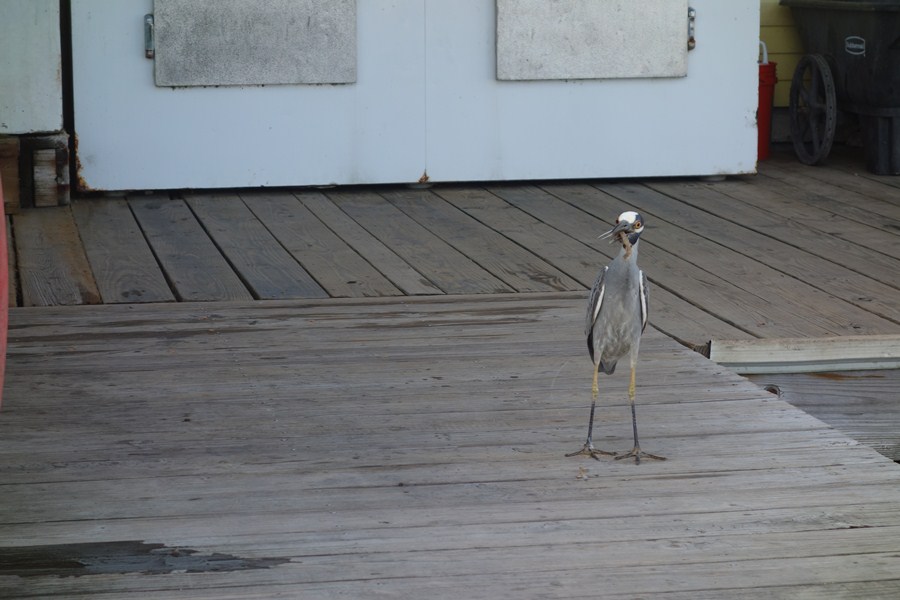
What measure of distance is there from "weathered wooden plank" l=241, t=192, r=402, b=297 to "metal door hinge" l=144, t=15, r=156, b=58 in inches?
29.1

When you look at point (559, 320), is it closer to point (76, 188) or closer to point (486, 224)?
point (486, 224)

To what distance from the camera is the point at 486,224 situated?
527cm

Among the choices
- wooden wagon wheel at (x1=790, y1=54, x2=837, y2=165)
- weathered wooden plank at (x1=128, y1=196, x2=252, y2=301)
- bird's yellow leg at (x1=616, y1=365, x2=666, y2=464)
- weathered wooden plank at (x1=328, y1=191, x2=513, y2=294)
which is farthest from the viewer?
wooden wagon wheel at (x1=790, y1=54, x2=837, y2=165)

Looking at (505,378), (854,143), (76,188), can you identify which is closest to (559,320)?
(505,378)

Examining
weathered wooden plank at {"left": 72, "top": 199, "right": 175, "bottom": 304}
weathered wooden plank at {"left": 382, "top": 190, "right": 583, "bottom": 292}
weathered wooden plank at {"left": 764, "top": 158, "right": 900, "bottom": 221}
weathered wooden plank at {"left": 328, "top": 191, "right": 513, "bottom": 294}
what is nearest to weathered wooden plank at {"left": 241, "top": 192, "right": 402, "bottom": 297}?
weathered wooden plank at {"left": 328, "top": 191, "right": 513, "bottom": 294}

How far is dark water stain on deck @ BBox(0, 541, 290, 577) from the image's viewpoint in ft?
7.30

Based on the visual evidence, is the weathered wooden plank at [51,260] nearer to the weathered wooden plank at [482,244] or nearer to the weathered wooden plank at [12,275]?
the weathered wooden plank at [12,275]

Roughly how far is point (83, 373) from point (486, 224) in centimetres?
227

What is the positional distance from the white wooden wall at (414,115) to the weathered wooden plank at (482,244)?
1.02 feet

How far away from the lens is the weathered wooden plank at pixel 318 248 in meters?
4.28

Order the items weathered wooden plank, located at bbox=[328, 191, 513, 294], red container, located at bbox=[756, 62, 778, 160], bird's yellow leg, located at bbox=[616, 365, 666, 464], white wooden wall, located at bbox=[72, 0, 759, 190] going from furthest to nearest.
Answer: red container, located at bbox=[756, 62, 778, 160] → white wooden wall, located at bbox=[72, 0, 759, 190] → weathered wooden plank, located at bbox=[328, 191, 513, 294] → bird's yellow leg, located at bbox=[616, 365, 666, 464]

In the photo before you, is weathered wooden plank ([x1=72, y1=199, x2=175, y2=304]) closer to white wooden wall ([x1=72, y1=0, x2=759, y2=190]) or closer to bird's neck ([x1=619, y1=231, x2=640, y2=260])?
white wooden wall ([x1=72, y1=0, x2=759, y2=190])

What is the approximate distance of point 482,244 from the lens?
4910 mm

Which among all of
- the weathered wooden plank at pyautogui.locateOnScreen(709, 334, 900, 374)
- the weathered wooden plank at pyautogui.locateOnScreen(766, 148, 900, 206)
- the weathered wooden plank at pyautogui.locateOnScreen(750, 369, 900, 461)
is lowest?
the weathered wooden plank at pyautogui.locateOnScreen(750, 369, 900, 461)
